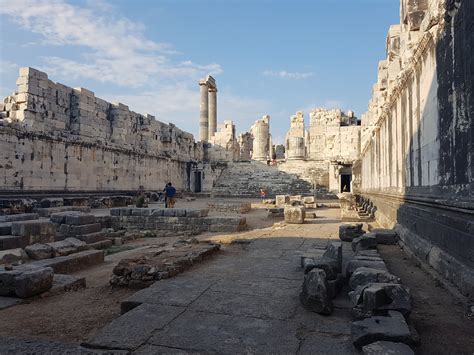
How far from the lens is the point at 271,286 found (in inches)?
164

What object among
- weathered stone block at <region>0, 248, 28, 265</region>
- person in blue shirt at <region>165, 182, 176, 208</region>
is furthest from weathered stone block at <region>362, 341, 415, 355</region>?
person in blue shirt at <region>165, 182, 176, 208</region>

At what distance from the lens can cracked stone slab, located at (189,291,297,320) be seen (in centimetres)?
322

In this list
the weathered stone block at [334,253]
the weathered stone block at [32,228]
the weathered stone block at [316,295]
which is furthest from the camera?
the weathered stone block at [32,228]

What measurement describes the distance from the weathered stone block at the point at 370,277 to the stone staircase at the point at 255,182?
23.4 metres

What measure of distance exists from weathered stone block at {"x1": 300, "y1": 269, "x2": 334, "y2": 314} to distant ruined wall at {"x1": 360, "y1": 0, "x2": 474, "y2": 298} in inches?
52.4

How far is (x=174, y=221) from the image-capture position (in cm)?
1161

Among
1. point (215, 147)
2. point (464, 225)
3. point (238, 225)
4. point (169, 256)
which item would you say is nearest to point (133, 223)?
point (238, 225)

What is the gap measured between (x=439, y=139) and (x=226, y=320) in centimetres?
364

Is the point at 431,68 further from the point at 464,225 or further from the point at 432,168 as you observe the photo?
the point at 464,225

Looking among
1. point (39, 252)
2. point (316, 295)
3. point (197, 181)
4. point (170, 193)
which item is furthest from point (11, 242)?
point (197, 181)

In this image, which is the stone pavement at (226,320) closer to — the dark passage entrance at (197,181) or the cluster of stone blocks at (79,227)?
the cluster of stone blocks at (79,227)

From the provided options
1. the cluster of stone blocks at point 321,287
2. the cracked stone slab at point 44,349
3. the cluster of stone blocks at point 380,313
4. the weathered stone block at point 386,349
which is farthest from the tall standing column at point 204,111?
the weathered stone block at point 386,349

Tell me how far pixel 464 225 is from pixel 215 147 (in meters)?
29.6

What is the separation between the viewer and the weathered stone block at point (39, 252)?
655 cm
